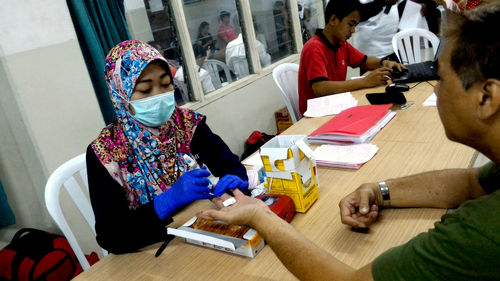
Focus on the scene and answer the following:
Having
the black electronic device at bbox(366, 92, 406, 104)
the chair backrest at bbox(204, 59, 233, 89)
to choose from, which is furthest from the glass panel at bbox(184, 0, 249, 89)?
the black electronic device at bbox(366, 92, 406, 104)

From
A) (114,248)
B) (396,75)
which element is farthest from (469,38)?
(396,75)

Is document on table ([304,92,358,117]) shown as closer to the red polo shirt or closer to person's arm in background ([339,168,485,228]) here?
the red polo shirt

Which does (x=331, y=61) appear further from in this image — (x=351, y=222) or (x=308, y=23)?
(x=308, y=23)

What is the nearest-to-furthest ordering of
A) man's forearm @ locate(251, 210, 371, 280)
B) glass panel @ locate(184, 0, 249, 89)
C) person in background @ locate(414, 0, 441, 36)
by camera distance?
man's forearm @ locate(251, 210, 371, 280) < glass panel @ locate(184, 0, 249, 89) < person in background @ locate(414, 0, 441, 36)

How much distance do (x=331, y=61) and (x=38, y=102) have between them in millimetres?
1889

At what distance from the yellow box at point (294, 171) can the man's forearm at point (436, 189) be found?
0.23m

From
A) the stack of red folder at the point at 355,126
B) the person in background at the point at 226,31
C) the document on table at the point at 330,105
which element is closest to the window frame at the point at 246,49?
the person in background at the point at 226,31

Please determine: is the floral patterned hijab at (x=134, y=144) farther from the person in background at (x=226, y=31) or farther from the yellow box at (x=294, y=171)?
the person in background at (x=226, y=31)

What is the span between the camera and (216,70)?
3.59m

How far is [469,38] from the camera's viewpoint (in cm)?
58

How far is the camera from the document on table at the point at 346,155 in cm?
132

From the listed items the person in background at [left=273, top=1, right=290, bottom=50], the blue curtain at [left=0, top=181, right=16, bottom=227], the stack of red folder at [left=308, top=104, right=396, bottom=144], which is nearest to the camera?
the stack of red folder at [left=308, top=104, right=396, bottom=144]

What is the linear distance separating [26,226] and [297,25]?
3432 millimetres

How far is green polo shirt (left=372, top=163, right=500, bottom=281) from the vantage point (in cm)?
53
